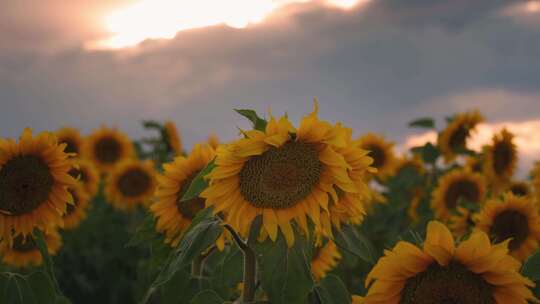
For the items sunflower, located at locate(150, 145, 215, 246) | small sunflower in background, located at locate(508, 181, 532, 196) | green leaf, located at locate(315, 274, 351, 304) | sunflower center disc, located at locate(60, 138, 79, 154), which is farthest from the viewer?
sunflower center disc, located at locate(60, 138, 79, 154)

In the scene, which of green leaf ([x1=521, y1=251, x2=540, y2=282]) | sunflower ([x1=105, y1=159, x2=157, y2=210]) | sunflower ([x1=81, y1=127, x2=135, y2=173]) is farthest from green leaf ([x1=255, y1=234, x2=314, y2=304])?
sunflower ([x1=81, y1=127, x2=135, y2=173])

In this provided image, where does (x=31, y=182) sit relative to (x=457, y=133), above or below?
above

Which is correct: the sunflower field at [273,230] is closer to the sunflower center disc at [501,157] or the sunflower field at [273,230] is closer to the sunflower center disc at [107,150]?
the sunflower center disc at [501,157]

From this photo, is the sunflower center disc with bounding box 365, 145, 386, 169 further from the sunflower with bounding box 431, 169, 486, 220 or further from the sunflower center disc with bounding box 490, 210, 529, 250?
the sunflower center disc with bounding box 490, 210, 529, 250

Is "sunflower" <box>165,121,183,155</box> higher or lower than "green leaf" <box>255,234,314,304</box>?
lower

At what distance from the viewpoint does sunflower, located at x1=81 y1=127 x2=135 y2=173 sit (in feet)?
33.4

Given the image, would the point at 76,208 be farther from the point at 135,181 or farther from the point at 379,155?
the point at 379,155

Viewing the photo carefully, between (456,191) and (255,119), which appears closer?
(255,119)

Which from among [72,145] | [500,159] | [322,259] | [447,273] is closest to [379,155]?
[500,159]

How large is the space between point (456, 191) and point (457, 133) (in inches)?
44.1

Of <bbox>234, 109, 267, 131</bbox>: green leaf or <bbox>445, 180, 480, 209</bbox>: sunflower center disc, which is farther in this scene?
<bbox>445, 180, 480, 209</bbox>: sunflower center disc

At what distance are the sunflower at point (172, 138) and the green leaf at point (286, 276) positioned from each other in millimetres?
7581

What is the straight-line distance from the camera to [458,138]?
310 inches

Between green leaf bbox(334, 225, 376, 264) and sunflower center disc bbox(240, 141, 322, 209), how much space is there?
230mm
